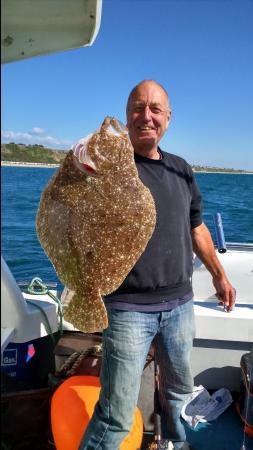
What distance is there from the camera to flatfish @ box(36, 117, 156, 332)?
1989mm

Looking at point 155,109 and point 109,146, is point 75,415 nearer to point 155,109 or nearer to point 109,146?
point 109,146

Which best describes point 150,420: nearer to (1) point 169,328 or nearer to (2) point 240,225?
(1) point 169,328

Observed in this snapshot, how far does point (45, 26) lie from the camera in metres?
1.24

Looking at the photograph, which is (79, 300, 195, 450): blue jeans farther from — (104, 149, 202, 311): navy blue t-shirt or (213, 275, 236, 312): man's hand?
(213, 275, 236, 312): man's hand

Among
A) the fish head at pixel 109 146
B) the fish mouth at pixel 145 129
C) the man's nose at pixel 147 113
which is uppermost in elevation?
the man's nose at pixel 147 113

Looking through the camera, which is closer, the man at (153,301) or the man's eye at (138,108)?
the man at (153,301)

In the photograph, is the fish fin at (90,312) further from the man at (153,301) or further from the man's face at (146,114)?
the man's face at (146,114)

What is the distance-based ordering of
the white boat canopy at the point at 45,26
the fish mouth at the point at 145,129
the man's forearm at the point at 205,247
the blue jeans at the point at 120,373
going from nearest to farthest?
the white boat canopy at the point at 45,26
the blue jeans at the point at 120,373
the fish mouth at the point at 145,129
the man's forearm at the point at 205,247

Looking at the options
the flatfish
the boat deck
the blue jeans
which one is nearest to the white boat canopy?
the flatfish

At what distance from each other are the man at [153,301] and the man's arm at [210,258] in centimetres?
23

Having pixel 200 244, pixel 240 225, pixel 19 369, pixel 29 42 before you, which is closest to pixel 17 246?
pixel 240 225

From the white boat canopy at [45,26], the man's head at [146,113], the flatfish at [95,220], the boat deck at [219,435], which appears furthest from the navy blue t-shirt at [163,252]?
the boat deck at [219,435]

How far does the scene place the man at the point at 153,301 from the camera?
2248mm

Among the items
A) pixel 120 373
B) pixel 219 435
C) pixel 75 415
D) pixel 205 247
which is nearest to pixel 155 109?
pixel 205 247
